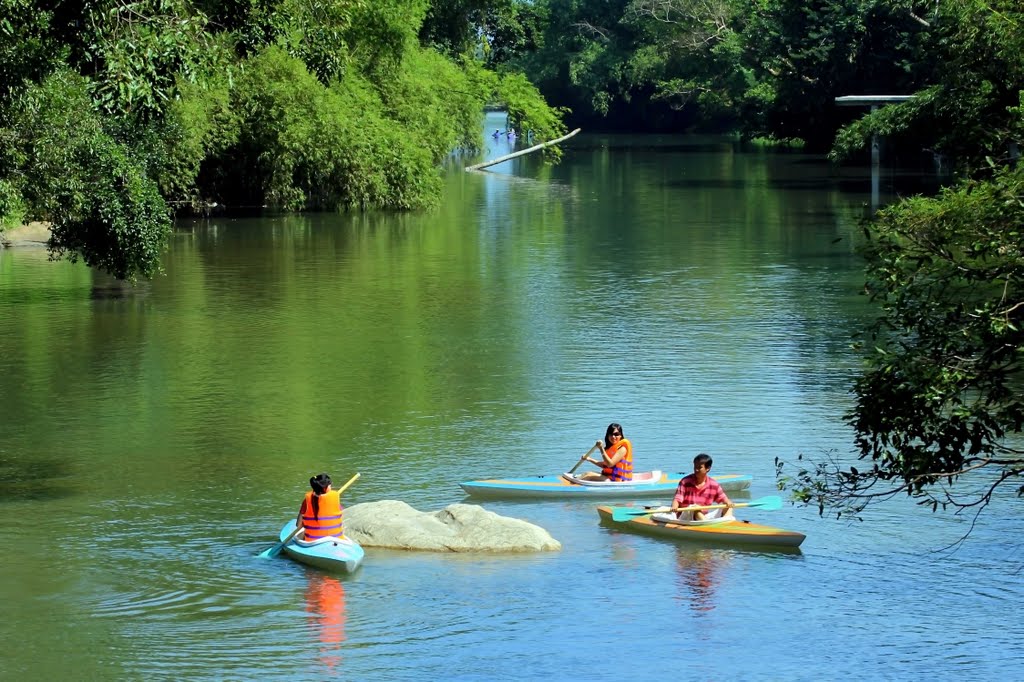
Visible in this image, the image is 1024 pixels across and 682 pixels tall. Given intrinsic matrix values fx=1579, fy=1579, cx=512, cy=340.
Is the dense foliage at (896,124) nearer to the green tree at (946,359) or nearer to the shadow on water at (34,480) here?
the green tree at (946,359)

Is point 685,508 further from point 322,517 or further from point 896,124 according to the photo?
point 896,124

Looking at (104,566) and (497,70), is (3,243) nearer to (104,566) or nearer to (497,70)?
(104,566)

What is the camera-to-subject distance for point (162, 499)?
719 inches

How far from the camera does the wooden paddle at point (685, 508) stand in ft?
55.6

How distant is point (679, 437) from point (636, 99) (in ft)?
313

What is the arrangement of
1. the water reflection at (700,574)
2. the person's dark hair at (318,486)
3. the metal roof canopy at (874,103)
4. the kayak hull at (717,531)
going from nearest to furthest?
1. the water reflection at (700,574)
2. the person's dark hair at (318,486)
3. the kayak hull at (717,531)
4. the metal roof canopy at (874,103)

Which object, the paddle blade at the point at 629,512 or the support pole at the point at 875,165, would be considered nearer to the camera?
the paddle blade at the point at 629,512

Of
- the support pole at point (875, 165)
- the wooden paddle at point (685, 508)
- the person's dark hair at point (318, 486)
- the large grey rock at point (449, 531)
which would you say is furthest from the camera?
the support pole at point (875, 165)

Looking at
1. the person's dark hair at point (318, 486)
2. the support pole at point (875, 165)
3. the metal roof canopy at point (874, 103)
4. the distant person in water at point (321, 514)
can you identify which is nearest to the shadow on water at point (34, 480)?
the distant person in water at point (321, 514)

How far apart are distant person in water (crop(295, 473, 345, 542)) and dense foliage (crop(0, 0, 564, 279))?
4095 millimetres

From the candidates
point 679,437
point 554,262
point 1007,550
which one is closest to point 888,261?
point 1007,550

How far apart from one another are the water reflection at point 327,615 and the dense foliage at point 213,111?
4.69 m

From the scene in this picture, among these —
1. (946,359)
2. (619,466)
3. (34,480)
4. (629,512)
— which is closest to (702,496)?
(629,512)

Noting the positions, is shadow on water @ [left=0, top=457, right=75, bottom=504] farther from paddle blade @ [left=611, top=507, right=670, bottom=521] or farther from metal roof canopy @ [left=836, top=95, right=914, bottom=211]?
metal roof canopy @ [left=836, top=95, right=914, bottom=211]
